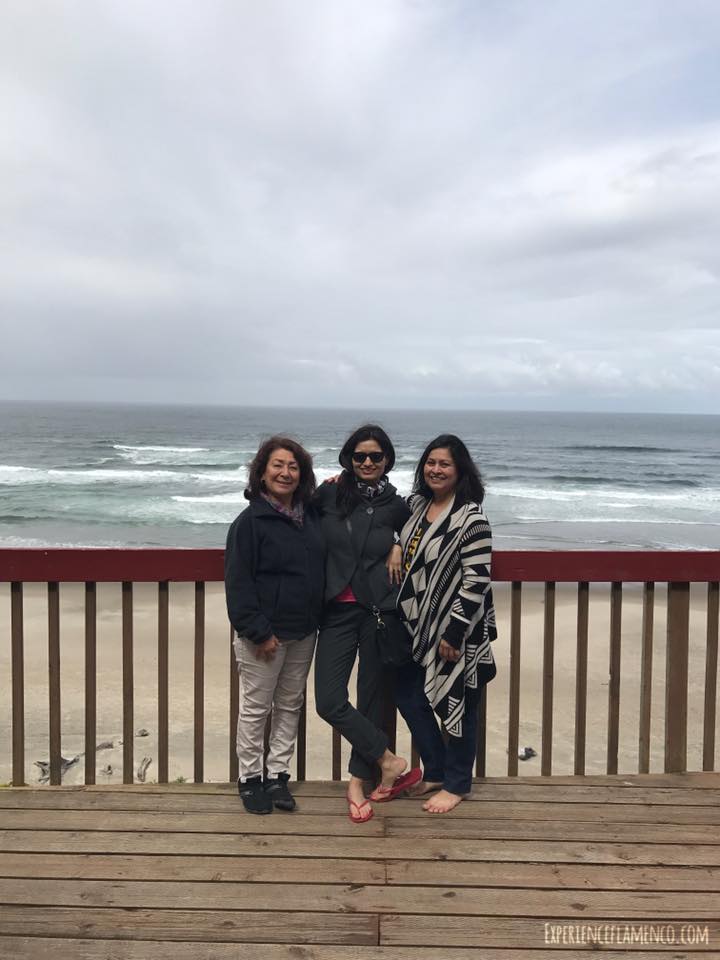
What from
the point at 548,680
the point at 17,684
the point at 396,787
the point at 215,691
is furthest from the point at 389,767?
the point at 215,691

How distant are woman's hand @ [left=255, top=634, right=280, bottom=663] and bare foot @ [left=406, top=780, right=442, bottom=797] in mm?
786

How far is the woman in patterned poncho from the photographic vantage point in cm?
272

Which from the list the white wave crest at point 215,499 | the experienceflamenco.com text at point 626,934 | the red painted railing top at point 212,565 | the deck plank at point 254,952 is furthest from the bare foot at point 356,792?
the white wave crest at point 215,499

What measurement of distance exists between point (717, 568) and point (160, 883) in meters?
2.41

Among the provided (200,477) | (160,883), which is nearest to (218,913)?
(160,883)

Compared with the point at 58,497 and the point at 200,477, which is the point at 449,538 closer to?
the point at 58,497

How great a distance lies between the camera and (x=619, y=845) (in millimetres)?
2480

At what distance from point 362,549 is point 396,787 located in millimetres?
954

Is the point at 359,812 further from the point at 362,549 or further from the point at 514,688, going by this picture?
the point at 362,549

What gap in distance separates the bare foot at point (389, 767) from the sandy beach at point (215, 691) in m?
2.55

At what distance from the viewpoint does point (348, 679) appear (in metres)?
2.75

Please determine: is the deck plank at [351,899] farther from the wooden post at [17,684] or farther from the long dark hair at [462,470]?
the long dark hair at [462,470]

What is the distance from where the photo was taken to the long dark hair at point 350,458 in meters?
2.85

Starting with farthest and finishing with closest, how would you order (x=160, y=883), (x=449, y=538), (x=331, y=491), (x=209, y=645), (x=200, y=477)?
(x=200, y=477)
(x=209, y=645)
(x=331, y=491)
(x=449, y=538)
(x=160, y=883)
